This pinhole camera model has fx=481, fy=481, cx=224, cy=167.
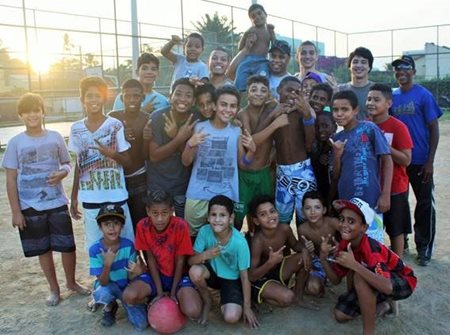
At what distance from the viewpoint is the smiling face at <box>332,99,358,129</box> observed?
12.3 ft

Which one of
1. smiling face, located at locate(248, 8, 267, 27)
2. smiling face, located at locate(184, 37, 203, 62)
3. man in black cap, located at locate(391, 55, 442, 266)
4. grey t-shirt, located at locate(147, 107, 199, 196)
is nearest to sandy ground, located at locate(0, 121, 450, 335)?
man in black cap, located at locate(391, 55, 442, 266)

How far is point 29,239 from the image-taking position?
3.88m

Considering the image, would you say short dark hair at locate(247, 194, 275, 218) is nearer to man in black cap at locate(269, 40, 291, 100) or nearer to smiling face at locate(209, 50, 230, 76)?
man in black cap at locate(269, 40, 291, 100)

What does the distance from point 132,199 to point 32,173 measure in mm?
826

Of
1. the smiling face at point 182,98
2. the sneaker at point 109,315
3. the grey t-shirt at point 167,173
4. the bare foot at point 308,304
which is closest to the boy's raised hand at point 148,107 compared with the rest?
the grey t-shirt at point 167,173

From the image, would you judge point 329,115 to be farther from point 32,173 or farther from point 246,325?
point 32,173

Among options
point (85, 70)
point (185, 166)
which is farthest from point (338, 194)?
point (85, 70)

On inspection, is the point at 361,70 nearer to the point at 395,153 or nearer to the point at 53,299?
the point at 395,153

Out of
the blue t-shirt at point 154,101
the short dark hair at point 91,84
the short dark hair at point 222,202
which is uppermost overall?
the short dark hair at point 91,84

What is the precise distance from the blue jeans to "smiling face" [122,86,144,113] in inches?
57.4

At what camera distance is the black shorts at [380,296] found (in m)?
3.27

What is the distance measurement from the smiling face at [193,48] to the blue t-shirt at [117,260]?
2.46 meters

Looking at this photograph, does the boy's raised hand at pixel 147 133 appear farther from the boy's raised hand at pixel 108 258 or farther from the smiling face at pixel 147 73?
the boy's raised hand at pixel 108 258

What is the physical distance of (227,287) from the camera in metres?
Answer: 3.65
